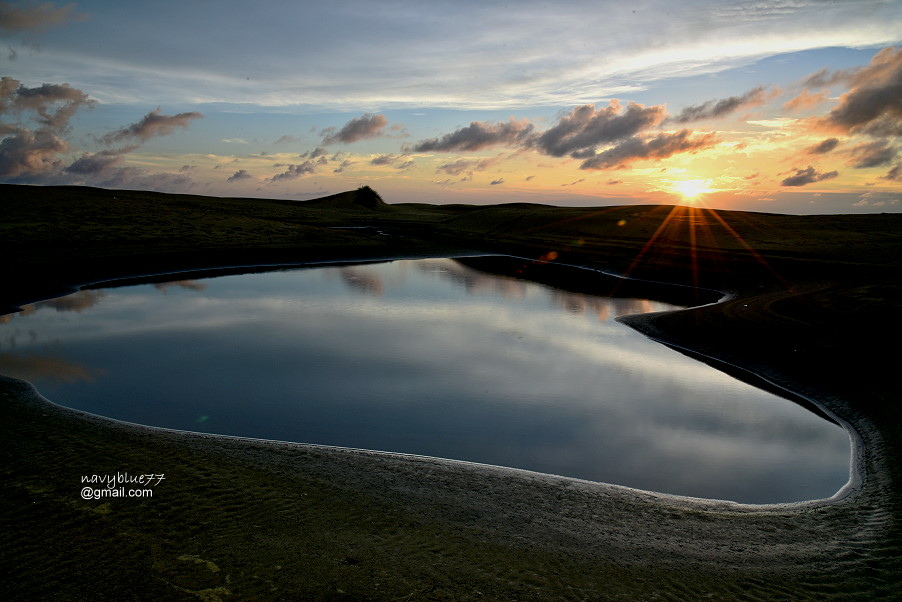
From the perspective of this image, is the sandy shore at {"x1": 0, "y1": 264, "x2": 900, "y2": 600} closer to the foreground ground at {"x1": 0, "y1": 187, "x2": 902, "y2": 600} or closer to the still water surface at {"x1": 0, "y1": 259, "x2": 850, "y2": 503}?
the foreground ground at {"x1": 0, "y1": 187, "x2": 902, "y2": 600}

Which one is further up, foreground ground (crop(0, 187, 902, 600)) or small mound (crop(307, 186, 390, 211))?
small mound (crop(307, 186, 390, 211))

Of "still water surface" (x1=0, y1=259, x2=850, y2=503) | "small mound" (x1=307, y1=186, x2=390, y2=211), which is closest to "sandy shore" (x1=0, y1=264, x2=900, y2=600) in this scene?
"still water surface" (x1=0, y1=259, x2=850, y2=503)

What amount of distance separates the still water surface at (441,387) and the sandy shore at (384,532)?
220cm

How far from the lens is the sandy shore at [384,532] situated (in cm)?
930

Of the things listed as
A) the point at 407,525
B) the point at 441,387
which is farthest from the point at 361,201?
the point at 407,525

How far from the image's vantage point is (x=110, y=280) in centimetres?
4806

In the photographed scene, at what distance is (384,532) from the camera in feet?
36.5

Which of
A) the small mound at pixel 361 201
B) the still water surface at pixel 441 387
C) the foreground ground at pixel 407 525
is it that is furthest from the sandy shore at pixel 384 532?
the small mound at pixel 361 201

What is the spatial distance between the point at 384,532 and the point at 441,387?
12776 millimetres

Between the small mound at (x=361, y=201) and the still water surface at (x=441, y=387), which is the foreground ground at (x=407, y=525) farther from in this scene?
the small mound at (x=361, y=201)

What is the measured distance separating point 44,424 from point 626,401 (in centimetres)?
1994

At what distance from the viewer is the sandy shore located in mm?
9297

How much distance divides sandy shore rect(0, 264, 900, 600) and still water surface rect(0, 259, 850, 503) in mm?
2203

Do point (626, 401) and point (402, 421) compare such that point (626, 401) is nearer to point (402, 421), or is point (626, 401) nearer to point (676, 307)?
point (402, 421)
